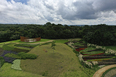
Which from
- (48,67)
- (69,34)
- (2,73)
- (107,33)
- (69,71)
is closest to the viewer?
(2,73)

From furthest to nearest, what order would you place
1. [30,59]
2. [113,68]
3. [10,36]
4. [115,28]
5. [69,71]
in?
[10,36]
[115,28]
[30,59]
[113,68]
[69,71]

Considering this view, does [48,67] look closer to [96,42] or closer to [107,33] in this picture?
[96,42]

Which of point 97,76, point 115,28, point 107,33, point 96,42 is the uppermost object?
point 115,28

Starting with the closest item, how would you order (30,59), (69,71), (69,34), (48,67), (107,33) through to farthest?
(69,71)
(48,67)
(30,59)
(107,33)
(69,34)

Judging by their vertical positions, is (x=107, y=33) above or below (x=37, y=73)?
above

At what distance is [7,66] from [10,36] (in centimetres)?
4029

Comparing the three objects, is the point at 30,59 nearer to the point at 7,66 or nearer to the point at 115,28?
the point at 7,66

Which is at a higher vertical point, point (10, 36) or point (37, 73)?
point (10, 36)

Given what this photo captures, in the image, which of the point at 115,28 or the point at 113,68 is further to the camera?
the point at 115,28

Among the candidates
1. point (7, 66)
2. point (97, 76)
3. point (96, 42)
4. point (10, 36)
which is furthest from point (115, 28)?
point (10, 36)

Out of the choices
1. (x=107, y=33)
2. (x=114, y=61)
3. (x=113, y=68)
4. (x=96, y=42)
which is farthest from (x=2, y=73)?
(x=107, y=33)

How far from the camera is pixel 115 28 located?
1458 inches

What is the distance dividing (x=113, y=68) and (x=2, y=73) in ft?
79.1

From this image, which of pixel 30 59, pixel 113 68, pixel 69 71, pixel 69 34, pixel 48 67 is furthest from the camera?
pixel 69 34
